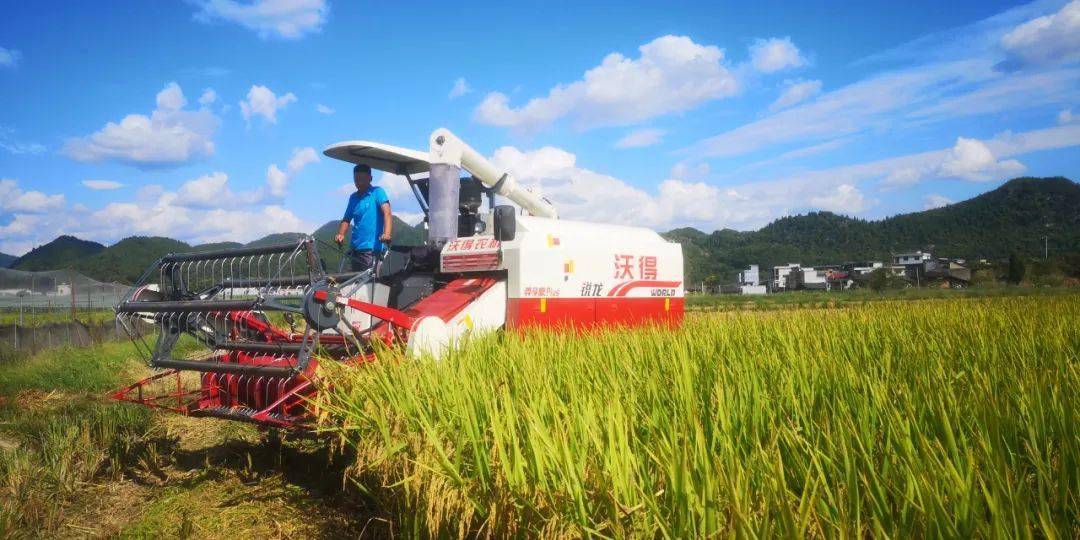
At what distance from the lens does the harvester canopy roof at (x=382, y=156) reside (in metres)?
6.48

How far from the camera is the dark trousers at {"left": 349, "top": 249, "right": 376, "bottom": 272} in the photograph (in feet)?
21.2

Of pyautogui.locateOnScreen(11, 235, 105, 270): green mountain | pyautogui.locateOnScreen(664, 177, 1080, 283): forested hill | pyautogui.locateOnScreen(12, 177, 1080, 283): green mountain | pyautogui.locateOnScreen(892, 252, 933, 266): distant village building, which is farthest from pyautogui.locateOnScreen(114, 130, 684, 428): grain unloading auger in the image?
pyautogui.locateOnScreen(892, 252, 933, 266): distant village building

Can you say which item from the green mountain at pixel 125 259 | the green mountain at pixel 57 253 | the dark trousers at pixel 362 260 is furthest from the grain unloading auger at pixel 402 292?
the green mountain at pixel 57 253

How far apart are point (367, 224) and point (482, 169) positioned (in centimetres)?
168

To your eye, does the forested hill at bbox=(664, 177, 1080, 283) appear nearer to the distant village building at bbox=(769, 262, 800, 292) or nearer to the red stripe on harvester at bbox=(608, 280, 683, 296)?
the distant village building at bbox=(769, 262, 800, 292)

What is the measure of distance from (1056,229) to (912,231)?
20137 millimetres

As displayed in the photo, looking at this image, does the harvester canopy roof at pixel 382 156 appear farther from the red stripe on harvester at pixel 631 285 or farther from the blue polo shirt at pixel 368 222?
the red stripe on harvester at pixel 631 285

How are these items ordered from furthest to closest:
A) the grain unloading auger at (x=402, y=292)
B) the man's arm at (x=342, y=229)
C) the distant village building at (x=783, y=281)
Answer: the distant village building at (x=783, y=281), the man's arm at (x=342, y=229), the grain unloading auger at (x=402, y=292)

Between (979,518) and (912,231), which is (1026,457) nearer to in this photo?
(979,518)

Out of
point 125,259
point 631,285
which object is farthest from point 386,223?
point 125,259

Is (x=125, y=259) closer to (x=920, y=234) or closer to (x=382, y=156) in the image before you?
(x=382, y=156)

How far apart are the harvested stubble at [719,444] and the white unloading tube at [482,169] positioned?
2.95m

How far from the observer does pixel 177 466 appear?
5359 mm

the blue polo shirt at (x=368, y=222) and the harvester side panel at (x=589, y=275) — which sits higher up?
the blue polo shirt at (x=368, y=222)
